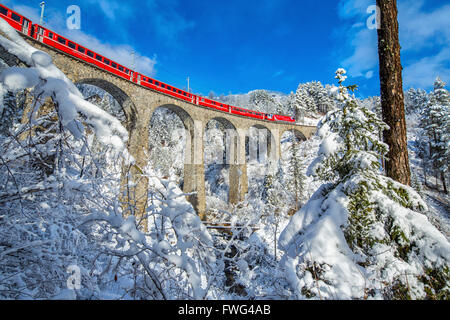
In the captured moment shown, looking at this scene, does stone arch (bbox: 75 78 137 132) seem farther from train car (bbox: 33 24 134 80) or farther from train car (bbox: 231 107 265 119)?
train car (bbox: 231 107 265 119)

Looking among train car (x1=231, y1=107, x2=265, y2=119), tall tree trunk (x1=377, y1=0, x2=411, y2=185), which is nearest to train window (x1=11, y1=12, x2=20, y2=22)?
tall tree trunk (x1=377, y1=0, x2=411, y2=185)

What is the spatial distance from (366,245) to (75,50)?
1437 cm

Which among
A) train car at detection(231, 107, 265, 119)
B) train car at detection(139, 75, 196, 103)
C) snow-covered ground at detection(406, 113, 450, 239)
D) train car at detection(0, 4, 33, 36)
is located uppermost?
train car at detection(231, 107, 265, 119)

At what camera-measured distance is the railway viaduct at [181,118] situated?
11156 mm

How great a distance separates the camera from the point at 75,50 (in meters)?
10.8

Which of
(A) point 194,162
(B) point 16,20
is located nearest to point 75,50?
(B) point 16,20

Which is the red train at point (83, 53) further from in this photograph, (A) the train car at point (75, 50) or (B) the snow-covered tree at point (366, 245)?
(B) the snow-covered tree at point (366, 245)

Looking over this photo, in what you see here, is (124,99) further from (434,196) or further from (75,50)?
(434,196)

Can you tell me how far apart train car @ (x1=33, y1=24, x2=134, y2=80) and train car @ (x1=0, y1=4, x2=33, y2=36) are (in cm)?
27

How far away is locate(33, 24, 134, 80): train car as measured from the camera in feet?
31.7

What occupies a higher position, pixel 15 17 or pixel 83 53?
pixel 83 53

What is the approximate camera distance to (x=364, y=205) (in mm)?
2963

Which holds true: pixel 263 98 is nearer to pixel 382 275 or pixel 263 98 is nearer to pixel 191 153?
pixel 191 153

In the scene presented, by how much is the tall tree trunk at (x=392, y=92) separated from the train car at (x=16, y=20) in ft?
40.6
